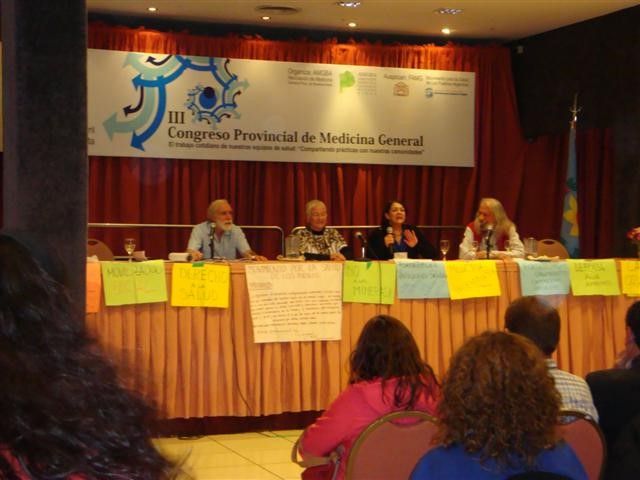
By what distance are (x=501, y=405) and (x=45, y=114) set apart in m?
1.79

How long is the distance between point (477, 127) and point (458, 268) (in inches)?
179

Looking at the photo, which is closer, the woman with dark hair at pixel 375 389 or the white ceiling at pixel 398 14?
the woman with dark hair at pixel 375 389

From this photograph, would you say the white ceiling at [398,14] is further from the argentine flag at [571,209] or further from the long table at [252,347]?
the long table at [252,347]

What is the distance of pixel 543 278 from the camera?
605cm

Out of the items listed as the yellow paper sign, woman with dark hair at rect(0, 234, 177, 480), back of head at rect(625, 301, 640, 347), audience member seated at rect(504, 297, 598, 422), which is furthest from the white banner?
woman with dark hair at rect(0, 234, 177, 480)

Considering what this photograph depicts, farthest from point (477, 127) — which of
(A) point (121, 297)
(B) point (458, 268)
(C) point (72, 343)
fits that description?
(C) point (72, 343)

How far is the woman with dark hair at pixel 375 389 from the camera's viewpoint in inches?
125

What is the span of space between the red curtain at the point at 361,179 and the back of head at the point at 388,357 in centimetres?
616

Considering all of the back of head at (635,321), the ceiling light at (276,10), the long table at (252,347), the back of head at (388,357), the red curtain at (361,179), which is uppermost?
the ceiling light at (276,10)

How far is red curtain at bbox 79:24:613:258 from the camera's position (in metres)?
9.21

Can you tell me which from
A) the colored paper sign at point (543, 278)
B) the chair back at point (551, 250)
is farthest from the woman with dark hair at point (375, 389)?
the chair back at point (551, 250)

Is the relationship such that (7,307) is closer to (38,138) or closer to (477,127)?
(38,138)

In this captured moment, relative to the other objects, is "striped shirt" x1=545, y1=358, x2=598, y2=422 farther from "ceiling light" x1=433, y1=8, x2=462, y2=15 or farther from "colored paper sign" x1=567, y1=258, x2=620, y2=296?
"ceiling light" x1=433, y1=8, x2=462, y2=15

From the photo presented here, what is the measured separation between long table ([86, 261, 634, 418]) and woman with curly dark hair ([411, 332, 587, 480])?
3.21 metres
